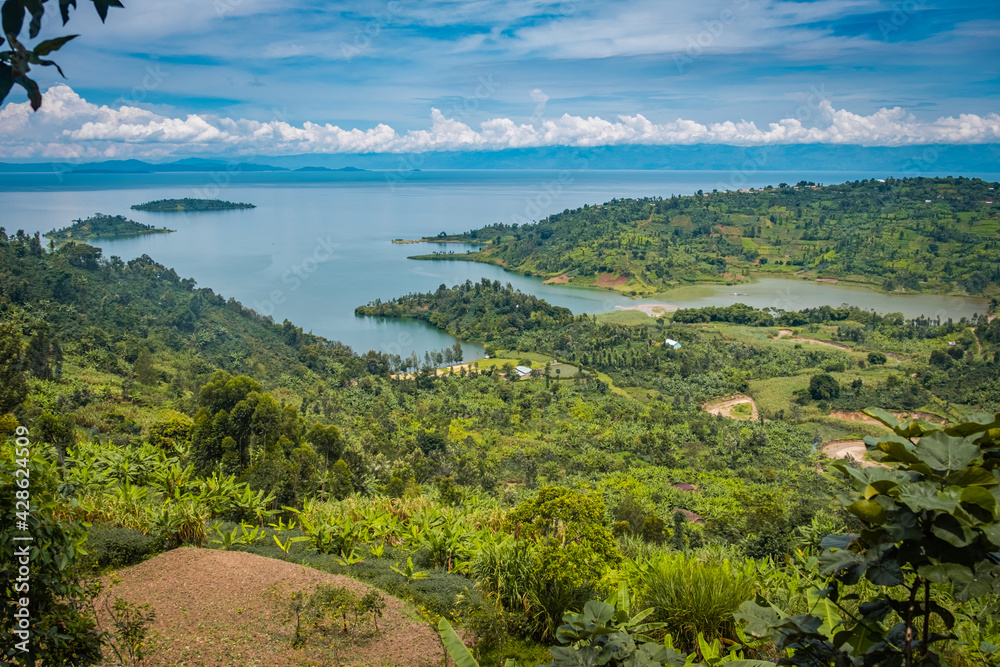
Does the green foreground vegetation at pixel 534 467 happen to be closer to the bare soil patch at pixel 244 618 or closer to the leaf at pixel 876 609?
the leaf at pixel 876 609

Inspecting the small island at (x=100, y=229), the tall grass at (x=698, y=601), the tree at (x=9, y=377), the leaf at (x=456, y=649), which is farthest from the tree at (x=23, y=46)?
the small island at (x=100, y=229)

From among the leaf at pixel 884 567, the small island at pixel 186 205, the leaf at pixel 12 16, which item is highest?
the small island at pixel 186 205

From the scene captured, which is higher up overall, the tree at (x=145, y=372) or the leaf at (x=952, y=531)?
the leaf at (x=952, y=531)

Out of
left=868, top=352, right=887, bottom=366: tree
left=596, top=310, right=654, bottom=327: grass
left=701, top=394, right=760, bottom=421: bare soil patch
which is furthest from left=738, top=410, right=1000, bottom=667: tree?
left=596, top=310, right=654, bottom=327: grass

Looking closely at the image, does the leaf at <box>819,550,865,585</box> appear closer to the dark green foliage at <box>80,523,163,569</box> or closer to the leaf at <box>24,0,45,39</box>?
the leaf at <box>24,0,45,39</box>

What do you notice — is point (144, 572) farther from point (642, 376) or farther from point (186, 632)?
point (642, 376)

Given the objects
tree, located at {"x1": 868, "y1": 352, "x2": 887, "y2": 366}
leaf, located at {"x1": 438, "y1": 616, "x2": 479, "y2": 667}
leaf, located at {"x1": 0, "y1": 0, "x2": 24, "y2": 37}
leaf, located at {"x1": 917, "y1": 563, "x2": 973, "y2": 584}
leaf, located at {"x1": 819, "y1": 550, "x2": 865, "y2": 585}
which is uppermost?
leaf, located at {"x1": 0, "y1": 0, "x2": 24, "y2": 37}

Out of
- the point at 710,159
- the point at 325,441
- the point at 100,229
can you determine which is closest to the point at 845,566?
the point at 325,441
